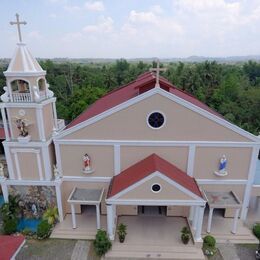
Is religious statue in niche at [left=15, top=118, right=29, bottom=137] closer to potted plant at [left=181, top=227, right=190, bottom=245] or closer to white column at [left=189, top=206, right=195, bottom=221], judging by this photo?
potted plant at [left=181, top=227, right=190, bottom=245]

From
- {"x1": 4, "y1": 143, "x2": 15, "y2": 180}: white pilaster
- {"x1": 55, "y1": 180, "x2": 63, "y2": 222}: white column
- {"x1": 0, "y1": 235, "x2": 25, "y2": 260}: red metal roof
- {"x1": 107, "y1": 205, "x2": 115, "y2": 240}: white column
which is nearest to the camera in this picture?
{"x1": 0, "y1": 235, "x2": 25, "y2": 260}: red metal roof

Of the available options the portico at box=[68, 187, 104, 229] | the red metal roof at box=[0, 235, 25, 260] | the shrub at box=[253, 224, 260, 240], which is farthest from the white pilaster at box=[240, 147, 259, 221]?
the red metal roof at box=[0, 235, 25, 260]

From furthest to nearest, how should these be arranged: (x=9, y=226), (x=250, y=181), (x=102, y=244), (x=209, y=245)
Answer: (x=250, y=181)
(x=9, y=226)
(x=209, y=245)
(x=102, y=244)

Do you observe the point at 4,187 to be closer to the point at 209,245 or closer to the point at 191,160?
the point at 191,160

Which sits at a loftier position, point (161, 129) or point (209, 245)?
point (161, 129)

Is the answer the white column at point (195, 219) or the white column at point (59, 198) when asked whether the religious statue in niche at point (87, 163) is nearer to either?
the white column at point (59, 198)

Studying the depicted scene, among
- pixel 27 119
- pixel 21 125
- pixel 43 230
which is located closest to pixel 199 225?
pixel 43 230

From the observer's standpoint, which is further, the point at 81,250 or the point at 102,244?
the point at 81,250

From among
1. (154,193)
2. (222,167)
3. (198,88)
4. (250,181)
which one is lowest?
(250,181)
